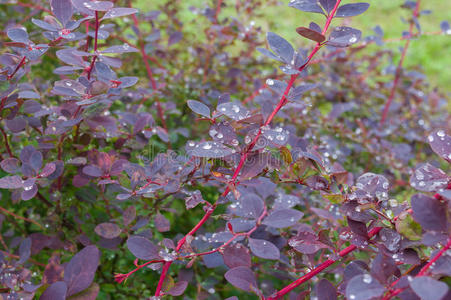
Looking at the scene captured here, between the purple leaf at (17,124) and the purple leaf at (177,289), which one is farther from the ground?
the purple leaf at (17,124)

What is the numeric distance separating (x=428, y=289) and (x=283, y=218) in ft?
1.30

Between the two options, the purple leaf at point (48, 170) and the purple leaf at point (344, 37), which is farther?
the purple leaf at point (48, 170)

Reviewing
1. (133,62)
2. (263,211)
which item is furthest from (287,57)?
(133,62)

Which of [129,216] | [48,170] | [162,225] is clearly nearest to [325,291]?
[162,225]

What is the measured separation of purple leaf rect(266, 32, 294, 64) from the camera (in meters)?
0.89

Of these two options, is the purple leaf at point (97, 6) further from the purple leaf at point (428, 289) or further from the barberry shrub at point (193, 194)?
the purple leaf at point (428, 289)

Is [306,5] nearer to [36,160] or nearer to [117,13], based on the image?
[117,13]

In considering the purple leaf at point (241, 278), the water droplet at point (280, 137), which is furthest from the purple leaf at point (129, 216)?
the water droplet at point (280, 137)

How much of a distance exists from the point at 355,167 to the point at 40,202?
136 cm

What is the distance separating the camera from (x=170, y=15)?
2.16 m

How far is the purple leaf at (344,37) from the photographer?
83 cm

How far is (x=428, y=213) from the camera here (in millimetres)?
671

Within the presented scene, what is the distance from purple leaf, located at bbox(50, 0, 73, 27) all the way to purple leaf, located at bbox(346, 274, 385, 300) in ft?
2.89

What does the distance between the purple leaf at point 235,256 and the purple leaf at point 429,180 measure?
16.0 inches
